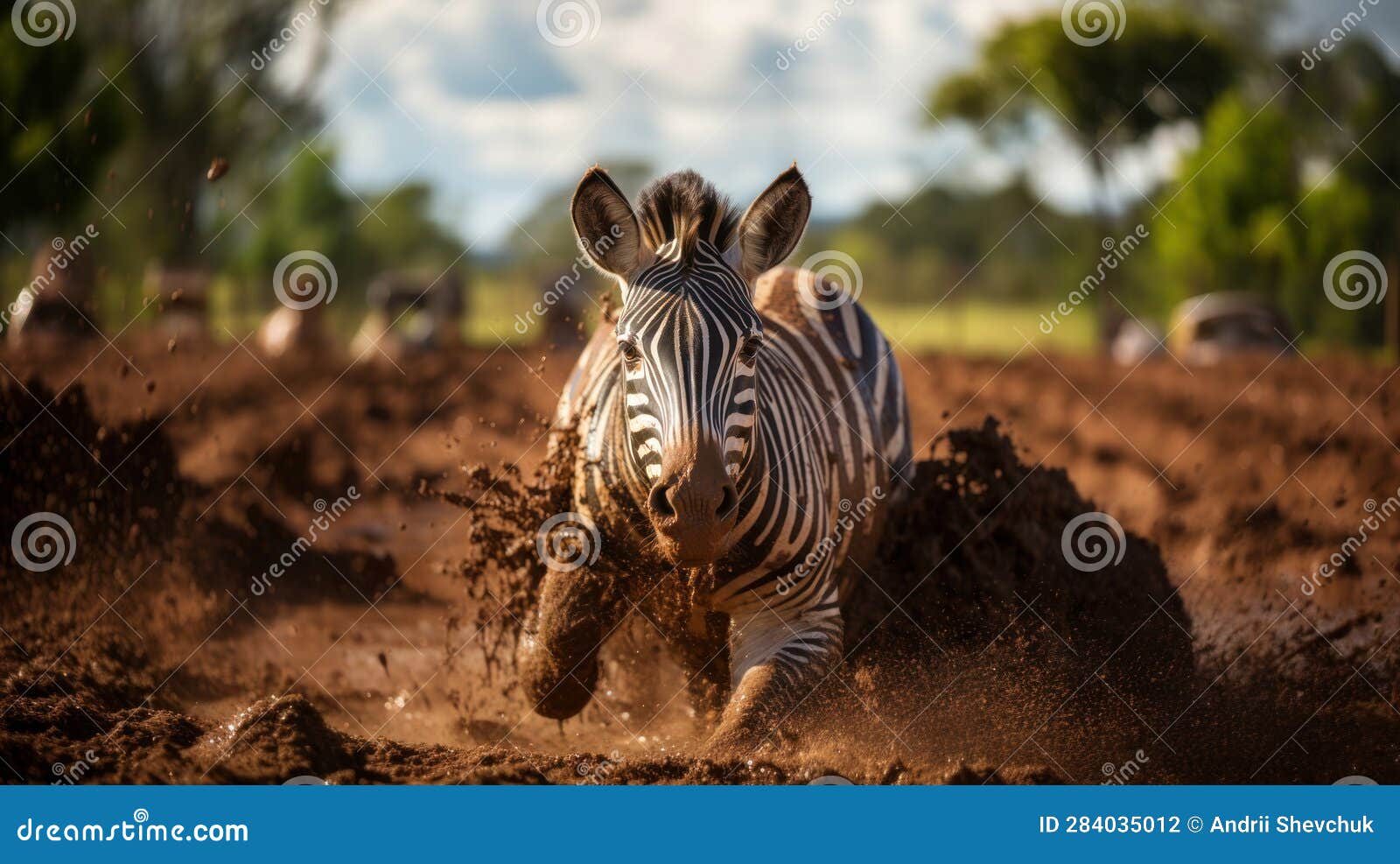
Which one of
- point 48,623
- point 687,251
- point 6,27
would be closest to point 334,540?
point 48,623

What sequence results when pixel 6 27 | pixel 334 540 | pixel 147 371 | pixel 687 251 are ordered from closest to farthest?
pixel 687 251 < pixel 334 540 < pixel 147 371 < pixel 6 27

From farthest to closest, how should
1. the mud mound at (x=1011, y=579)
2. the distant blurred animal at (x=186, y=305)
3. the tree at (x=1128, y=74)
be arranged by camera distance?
the tree at (x=1128, y=74), the distant blurred animal at (x=186, y=305), the mud mound at (x=1011, y=579)

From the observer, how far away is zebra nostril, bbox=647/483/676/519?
13.7 ft

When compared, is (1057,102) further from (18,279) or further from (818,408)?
(818,408)

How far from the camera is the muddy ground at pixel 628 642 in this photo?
5.03 meters

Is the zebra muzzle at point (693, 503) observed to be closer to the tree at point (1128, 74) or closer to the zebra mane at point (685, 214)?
the zebra mane at point (685, 214)

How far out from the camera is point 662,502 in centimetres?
423

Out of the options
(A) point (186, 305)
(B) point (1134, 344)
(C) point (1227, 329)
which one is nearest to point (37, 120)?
(A) point (186, 305)

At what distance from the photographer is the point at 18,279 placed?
3666 cm

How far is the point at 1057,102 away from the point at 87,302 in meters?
42.6

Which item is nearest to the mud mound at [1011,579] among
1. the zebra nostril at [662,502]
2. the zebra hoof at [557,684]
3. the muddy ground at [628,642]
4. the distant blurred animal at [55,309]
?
the muddy ground at [628,642]

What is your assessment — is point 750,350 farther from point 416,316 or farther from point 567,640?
point 416,316

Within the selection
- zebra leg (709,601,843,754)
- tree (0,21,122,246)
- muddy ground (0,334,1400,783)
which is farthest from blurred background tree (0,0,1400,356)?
zebra leg (709,601,843,754)

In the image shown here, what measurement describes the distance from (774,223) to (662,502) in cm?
135
